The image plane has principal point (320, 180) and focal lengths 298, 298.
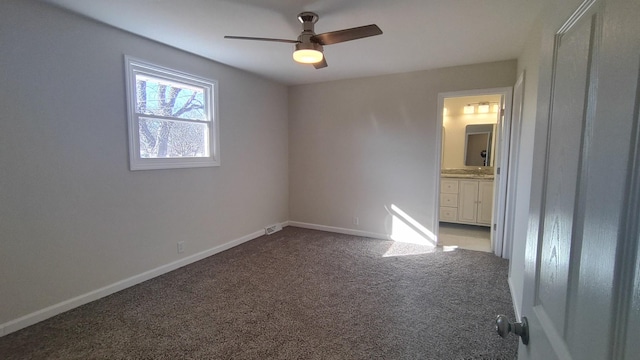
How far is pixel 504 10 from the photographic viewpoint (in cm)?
233

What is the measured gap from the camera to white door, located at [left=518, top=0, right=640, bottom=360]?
0.41 m

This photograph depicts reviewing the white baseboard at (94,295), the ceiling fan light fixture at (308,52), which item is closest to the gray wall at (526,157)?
the ceiling fan light fixture at (308,52)

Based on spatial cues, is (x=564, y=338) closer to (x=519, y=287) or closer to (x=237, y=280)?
(x=519, y=287)

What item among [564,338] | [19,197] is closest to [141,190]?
[19,197]

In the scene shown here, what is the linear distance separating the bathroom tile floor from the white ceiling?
2478mm

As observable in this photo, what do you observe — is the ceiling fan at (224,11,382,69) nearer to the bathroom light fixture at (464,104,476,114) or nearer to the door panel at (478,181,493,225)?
the door panel at (478,181,493,225)

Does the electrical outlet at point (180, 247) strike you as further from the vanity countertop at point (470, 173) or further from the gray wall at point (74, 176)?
the vanity countertop at point (470, 173)

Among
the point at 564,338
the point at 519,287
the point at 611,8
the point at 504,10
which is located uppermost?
the point at 504,10

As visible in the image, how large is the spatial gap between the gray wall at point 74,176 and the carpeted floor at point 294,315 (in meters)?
0.32

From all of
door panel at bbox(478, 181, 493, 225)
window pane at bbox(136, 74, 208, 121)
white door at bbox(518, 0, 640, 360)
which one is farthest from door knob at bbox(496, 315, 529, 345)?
door panel at bbox(478, 181, 493, 225)

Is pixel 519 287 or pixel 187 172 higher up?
pixel 187 172

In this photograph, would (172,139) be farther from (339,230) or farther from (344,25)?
Result: (339,230)

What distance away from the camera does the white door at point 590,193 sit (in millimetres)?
407

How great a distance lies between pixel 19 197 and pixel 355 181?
3.76 metres
